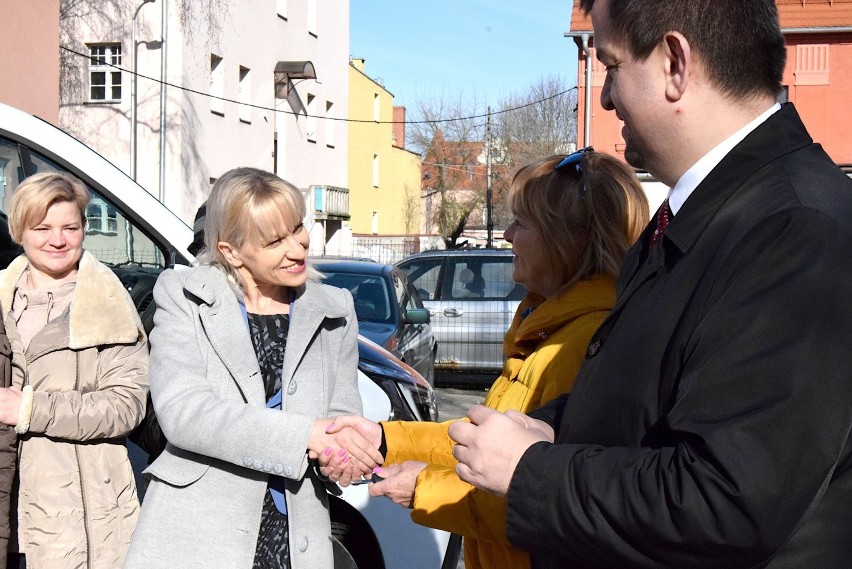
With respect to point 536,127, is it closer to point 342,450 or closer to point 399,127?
point 399,127

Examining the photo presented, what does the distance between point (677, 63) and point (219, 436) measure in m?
1.54

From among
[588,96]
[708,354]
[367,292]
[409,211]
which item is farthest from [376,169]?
[708,354]

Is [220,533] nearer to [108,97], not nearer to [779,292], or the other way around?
[779,292]

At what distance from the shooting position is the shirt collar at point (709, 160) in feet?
4.84

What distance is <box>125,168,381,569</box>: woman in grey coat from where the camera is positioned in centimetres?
243

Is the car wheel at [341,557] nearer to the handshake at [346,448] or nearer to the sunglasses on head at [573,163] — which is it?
the handshake at [346,448]

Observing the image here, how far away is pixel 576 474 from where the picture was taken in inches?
55.3

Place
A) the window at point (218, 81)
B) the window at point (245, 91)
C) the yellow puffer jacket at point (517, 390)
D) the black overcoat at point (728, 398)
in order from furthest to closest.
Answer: the window at point (245, 91) → the window at point (218, 81) → the yellow puffer jacket at point (517, 390) → the black overcoat at point (728, 398)

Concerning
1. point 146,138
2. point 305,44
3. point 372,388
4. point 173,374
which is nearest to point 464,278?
point 372,388

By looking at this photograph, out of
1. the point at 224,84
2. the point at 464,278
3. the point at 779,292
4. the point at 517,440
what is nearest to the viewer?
the point at 779,292

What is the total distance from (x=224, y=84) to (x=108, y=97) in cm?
341

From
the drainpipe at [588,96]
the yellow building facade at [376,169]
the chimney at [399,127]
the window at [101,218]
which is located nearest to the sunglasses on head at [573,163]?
the window at [101,218]

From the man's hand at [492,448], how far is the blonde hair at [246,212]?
1262 mm

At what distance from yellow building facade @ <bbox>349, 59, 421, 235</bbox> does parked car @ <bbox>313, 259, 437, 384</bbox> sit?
110 ft
